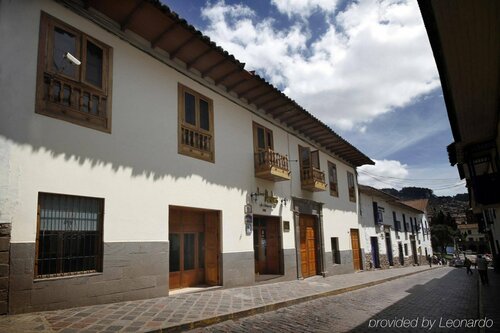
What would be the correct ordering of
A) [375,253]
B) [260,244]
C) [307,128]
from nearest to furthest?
[260,244], [307,128], [375,253]

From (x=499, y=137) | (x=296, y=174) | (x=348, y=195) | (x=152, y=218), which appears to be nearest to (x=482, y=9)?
(x=499, y=137)

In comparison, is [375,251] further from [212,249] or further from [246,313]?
[246,313]

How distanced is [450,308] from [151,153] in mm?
8826

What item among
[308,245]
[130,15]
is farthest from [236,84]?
[308,245]

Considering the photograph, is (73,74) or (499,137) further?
(499,137)

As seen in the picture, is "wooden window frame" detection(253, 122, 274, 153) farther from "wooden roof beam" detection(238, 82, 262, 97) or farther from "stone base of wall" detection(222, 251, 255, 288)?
"stone base of wall" detection(222, 251, 255, 288)

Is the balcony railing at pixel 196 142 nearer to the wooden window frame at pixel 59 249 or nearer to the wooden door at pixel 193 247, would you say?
the wooden door at pixel 193 247

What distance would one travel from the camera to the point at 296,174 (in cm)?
1481

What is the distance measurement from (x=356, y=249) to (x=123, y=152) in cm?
1642

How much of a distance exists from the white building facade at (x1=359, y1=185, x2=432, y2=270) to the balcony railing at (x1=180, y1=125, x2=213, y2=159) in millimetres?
14396

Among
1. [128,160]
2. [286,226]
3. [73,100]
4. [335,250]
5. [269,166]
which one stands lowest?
[335,250]

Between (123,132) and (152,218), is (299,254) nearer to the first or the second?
(152,218)

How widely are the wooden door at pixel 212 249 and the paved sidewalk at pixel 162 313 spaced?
0.55 m

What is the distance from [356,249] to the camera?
20.1 m
